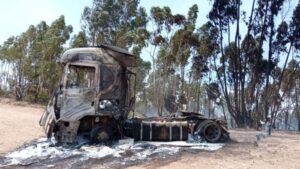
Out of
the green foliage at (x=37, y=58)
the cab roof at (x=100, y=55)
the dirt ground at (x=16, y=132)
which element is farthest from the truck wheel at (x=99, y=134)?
the green foliage at (x=37, y=58)

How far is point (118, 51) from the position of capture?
14.5 metres

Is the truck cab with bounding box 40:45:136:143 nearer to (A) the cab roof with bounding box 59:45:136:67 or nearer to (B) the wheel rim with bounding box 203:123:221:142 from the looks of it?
(A) the cab roof with bounding box 59:45:136:67

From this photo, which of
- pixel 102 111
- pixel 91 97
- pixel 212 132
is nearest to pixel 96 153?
pixel 102 111

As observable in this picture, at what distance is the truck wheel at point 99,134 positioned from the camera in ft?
45.0

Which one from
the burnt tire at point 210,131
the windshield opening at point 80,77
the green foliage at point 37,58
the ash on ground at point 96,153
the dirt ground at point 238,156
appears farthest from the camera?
the green foliage at point 37,58

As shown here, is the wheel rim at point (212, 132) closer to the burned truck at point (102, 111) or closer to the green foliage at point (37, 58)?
the burned truck at point (102, 111)

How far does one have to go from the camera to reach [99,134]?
13.8 meters

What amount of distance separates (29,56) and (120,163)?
38631mm

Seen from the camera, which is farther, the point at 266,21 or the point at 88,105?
the point at 266,21

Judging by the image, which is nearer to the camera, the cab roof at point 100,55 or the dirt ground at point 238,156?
the dirt ground at point 238,156

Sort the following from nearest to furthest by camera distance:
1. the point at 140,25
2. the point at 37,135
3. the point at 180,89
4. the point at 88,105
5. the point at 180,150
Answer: the point at 180,150 < the point at 88,105 < the point at 37,135 < the point at 140,25 < the point at 180,89

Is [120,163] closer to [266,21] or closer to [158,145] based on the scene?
[158,145]

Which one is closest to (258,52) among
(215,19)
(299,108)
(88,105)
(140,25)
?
(215,19)

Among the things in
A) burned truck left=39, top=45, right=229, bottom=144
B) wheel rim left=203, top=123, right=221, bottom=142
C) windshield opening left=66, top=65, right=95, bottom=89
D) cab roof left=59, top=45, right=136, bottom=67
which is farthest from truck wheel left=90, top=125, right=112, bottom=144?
wheel rim left=203, top=123, right=221, bottom=142
